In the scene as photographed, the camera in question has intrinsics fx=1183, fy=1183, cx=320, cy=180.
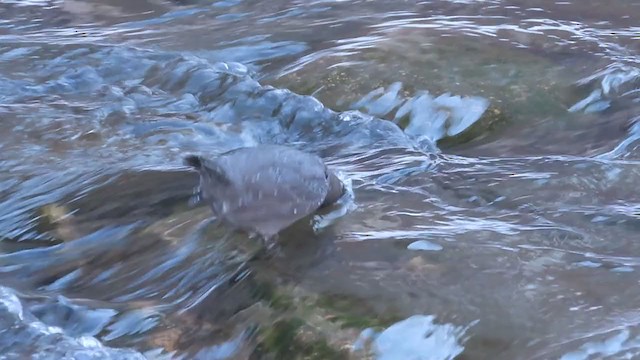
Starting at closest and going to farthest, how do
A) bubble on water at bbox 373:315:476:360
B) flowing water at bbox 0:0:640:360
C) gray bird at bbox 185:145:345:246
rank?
bubble on water at bbox 373:315:476:360, flowing water at bbox 0:0:640:360, gray bird at bbox 185:145:345:246

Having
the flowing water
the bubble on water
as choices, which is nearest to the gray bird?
the flowing water

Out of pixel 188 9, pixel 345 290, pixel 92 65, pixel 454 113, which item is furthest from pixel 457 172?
pixel 188 9

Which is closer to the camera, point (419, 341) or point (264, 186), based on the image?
point (419, 341)

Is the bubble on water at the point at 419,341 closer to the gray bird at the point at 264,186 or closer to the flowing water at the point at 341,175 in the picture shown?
the flowing water at the point at 341,175

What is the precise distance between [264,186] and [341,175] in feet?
2.65

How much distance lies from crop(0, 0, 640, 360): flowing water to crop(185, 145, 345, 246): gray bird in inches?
3.9

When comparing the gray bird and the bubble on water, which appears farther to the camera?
the gray bird

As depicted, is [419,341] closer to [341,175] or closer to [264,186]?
[264,186]

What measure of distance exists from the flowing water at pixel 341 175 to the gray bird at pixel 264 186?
3.9 inches

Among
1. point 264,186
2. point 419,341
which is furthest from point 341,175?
point 419,341

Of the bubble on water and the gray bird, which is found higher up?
the gray bird

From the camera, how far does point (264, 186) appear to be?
304cm

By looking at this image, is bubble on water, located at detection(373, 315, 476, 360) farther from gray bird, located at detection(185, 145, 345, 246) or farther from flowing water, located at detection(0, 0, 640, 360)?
gray bird, located at detection(185, 145, 345, 246)

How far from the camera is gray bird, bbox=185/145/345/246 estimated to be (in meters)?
3.05
